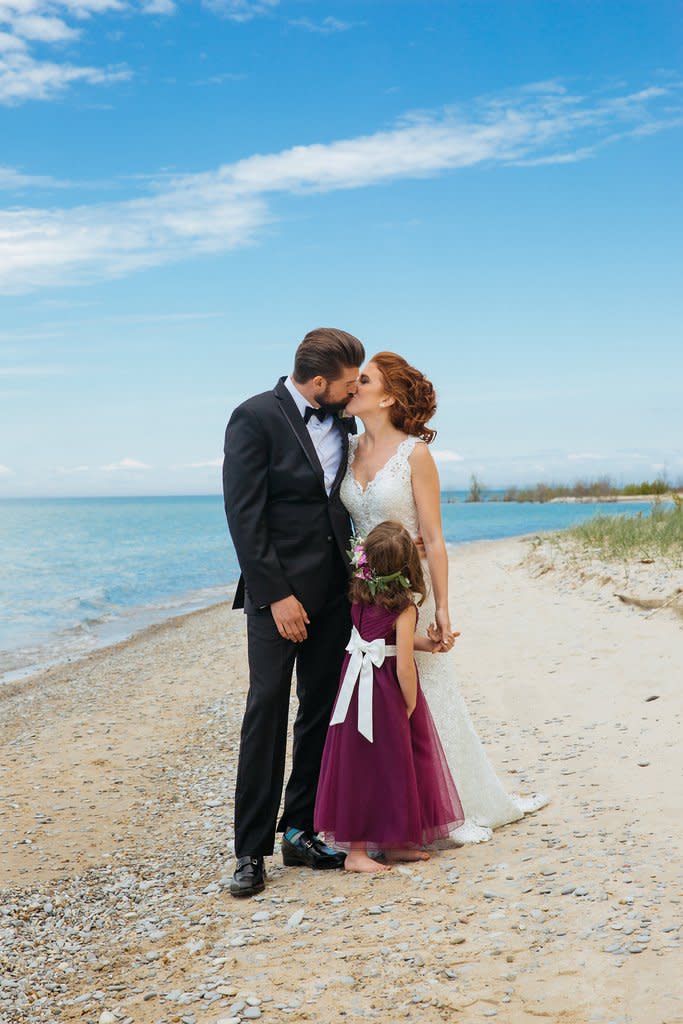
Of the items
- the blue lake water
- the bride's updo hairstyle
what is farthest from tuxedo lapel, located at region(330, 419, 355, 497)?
the blue lake water

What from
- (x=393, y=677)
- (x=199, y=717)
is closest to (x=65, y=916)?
(x=393, y=677)

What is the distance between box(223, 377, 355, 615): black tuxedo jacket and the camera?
4273mm

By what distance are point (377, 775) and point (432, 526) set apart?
1204 mm

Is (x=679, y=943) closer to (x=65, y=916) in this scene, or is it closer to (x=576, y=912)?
(x=576, y=912)

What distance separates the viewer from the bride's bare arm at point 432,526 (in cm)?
452

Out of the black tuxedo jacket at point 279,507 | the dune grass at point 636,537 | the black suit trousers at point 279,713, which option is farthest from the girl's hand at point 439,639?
the dune grass at point 636,537

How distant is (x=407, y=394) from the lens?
15.2ft

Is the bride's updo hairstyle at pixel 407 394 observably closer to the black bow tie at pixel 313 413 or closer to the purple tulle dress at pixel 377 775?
the black bow tie at pixel 313 413

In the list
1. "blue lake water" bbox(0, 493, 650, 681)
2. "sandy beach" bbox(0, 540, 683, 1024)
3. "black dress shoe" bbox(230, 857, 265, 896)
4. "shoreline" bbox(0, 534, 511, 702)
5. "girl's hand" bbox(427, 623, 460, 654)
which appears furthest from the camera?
"blue lake water" bbox(0, 493, 650, 681)

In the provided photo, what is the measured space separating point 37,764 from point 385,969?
17.6 feet

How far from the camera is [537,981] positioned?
10.3 feet

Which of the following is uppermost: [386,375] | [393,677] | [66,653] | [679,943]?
[386,375]

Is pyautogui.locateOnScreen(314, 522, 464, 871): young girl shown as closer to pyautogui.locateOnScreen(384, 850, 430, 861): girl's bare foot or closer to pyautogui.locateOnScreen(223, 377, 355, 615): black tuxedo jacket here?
pyautogui.locateOnScreen(384, 850, 430, 861): girl's bare foot

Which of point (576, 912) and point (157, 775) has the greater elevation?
point (576, 912)
